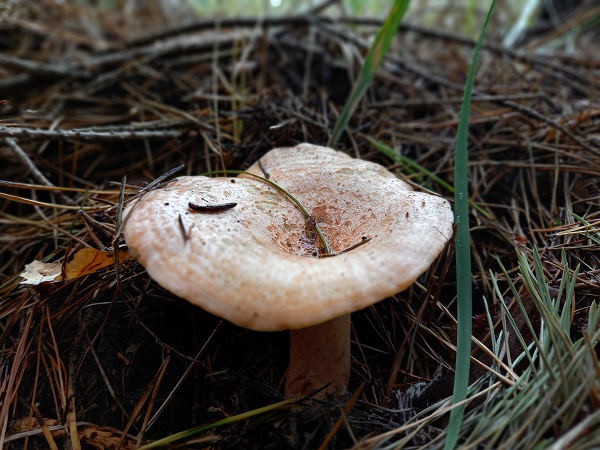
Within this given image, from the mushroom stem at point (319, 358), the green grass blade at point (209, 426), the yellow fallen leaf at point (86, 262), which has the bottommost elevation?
the green grass blade at point (209, 426)

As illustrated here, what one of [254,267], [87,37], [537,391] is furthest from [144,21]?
[537,391]

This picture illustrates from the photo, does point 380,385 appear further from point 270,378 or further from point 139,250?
point 139,250

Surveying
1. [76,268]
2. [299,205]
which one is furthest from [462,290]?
[76,268]

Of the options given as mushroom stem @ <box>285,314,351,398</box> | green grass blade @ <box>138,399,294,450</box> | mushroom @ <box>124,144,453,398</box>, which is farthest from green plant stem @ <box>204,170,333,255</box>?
green grass blade @ <box>138,399,294,450</box>

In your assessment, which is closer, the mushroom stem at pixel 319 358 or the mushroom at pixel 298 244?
the mushroom at pixel 298 244

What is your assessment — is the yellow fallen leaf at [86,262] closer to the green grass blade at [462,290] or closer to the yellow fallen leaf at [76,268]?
the yellow fallen leaf at [76,268]

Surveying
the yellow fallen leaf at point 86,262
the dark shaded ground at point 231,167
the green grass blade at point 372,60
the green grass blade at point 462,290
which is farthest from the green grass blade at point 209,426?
the green grass blade at point 372,60

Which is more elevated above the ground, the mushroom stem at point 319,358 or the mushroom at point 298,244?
the mushroom at point 298,244

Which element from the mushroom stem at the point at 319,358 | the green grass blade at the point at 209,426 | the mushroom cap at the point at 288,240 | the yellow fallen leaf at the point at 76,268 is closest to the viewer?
the mushroom cap at the point at 288,240
